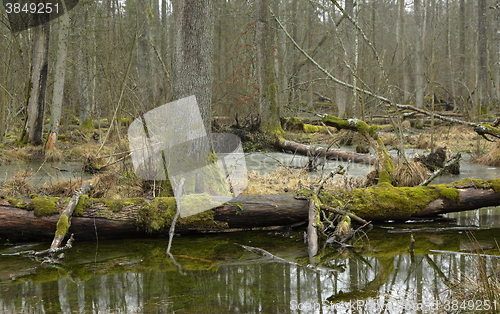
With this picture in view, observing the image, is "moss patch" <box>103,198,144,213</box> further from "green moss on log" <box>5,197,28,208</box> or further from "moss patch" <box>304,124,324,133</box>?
"moss patch" <box>304,124,324,133</box>

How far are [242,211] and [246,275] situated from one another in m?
1.35

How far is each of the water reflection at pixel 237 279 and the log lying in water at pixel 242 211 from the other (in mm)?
213

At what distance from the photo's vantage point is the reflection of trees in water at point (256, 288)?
3209 millimetres

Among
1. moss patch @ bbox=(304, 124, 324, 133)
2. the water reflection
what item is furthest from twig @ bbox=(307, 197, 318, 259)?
moss patch @ bbox=(304, 124, 324, 133)

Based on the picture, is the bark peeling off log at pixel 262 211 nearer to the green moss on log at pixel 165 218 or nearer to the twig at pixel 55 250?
the green moss on log at pixel 165 218

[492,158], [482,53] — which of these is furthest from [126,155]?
[482,53]

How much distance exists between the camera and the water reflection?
3221mm

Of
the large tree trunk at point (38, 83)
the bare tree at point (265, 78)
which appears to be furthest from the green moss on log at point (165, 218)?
the bare tree at point (265, 78)

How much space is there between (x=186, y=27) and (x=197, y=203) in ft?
8.08

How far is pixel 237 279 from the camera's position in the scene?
Result: 383 centimetres

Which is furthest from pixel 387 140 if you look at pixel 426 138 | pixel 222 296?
pixel 222 296

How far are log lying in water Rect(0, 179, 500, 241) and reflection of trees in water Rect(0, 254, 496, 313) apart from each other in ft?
3.42

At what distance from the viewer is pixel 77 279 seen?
3.84 meters

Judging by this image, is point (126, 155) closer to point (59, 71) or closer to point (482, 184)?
point (482, 184)
